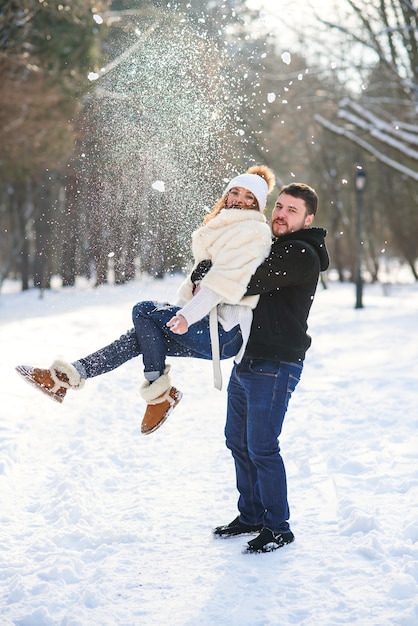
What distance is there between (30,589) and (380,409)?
460 cm

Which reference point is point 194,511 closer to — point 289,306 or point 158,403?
point 158,403

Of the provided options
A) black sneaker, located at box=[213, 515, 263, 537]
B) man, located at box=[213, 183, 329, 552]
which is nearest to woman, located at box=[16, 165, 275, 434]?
man, located at box=[213, 183, 329, 552]

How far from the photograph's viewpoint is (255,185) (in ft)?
12.3

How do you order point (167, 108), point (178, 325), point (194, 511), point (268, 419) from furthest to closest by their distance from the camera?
1. point (167, 108)
2. point (194, 511)
3. point (268, 419)
4. point (178, 325)

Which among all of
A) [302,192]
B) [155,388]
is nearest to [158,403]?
[155,388]

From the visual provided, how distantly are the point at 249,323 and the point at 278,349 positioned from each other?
208 mm

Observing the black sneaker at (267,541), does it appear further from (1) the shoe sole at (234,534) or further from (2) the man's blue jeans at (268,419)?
(1) the shoe sole at (234,534)

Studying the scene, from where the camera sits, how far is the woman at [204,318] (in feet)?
11.6

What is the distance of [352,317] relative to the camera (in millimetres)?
15711

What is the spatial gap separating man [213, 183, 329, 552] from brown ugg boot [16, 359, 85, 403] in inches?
35.1

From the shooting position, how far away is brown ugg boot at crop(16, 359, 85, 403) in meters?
3.69

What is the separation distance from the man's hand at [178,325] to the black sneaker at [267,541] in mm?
1241

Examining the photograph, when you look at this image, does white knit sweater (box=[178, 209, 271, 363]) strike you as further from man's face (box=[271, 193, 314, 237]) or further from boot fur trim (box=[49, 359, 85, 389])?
boot fur trim (box=[49, 359, 85, 389])

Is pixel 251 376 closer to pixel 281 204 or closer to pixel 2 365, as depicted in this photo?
pixel 281 204
